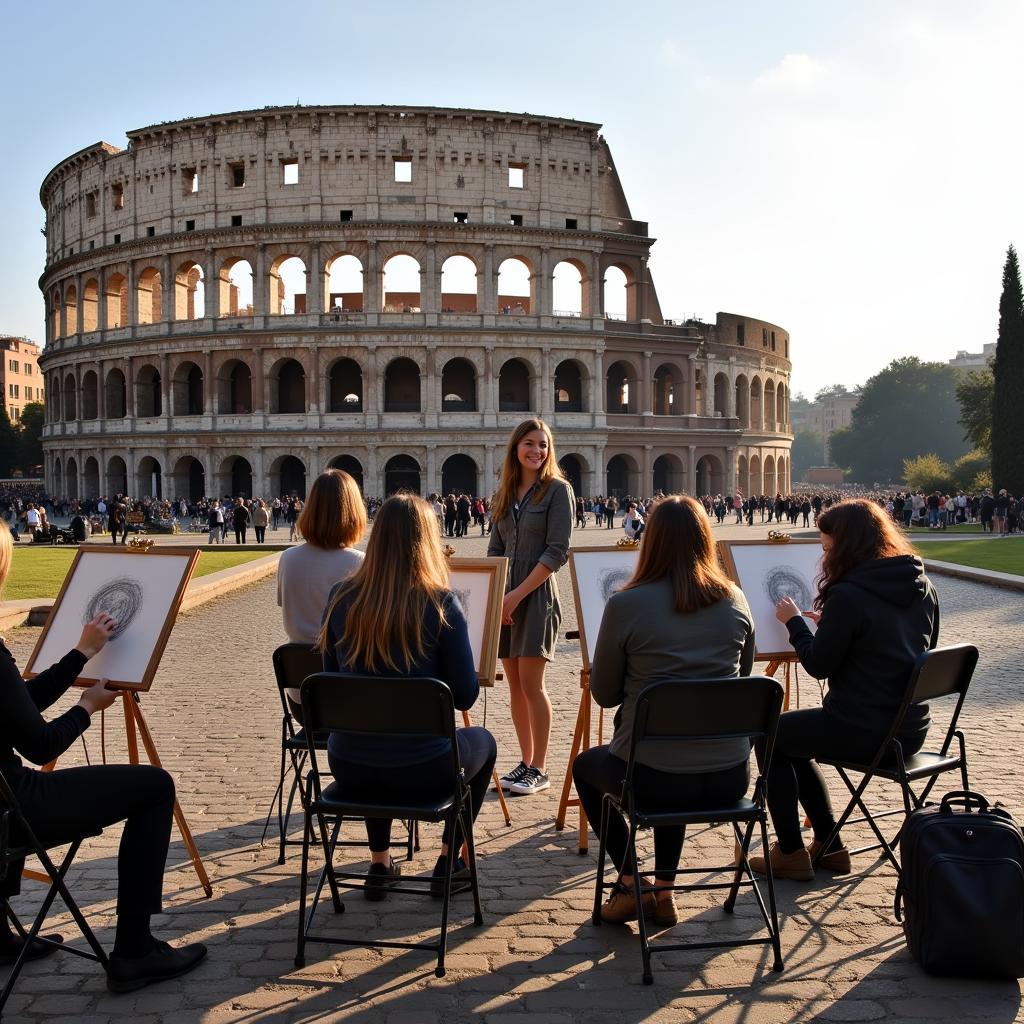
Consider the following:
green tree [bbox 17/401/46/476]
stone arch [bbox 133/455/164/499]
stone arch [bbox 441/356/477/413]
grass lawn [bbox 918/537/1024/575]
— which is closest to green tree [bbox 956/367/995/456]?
grass lawn [bbox 918/537/1024/575]

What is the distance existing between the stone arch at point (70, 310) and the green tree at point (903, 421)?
8206cm

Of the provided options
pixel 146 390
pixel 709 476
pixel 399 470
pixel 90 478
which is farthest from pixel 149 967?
pixel 90 478

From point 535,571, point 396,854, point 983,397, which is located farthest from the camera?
point 983,397

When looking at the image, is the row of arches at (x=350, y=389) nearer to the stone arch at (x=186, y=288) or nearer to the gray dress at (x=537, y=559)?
the stone arch at (x=186, y=288)

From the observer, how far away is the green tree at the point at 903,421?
103500 millimetres

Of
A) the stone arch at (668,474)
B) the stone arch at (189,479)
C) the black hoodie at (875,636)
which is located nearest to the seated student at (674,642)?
the black hoodie at (875,636)

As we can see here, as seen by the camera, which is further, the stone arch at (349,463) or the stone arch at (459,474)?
the stone arch at (459,474)

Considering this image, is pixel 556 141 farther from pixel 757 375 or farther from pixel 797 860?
pixel 797 860

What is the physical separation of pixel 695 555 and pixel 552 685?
5.96 meters

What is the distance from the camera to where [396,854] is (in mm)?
5141

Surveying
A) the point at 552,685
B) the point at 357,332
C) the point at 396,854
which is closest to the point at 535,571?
the point at 396,854

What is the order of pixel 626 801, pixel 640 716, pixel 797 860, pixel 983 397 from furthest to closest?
pixel 983 397
pixel 797 860
pixel 626 801
pixel 640 716

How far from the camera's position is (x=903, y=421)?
4087 inches

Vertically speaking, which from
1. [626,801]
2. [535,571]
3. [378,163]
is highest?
[378,163]
